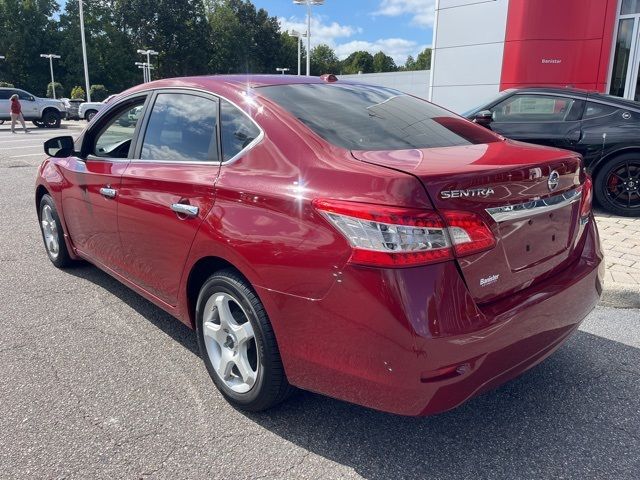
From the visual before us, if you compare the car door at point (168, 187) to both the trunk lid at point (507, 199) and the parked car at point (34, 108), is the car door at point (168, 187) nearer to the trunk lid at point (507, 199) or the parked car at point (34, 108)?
the trunk lid at point (507, 199)

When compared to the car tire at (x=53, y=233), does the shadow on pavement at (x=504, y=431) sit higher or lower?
lower

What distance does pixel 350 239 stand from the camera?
6.33 feet

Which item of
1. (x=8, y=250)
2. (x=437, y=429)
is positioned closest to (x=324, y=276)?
(x=437, y=429)

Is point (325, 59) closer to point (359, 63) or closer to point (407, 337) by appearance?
point (359, 63)

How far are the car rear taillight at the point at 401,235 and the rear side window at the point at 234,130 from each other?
32.5 inches

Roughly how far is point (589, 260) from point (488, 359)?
99cm

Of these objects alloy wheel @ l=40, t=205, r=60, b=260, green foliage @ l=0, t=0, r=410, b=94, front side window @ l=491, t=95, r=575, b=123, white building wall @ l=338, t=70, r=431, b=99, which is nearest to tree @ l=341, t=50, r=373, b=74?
green foliage @ l=0, t=0, r=410, b=94

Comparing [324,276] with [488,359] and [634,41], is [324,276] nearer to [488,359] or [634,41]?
[488,359]

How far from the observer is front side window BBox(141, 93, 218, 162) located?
2.78m

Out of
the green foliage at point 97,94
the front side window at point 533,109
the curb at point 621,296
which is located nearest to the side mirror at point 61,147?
the curb at point 621,296

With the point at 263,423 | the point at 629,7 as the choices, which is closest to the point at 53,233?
the point at 263,423

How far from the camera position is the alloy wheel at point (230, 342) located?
251cm

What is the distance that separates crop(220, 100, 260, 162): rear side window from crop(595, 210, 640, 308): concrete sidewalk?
3050mm

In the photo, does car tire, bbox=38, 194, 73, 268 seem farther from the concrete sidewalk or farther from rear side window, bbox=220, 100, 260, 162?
the concrete sidewalk
